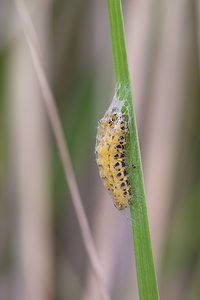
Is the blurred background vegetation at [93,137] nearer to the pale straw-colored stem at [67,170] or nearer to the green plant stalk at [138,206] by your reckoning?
the pale straw-colored stem at [67,170]

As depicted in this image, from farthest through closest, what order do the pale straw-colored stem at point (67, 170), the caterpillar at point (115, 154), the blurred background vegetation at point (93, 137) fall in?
the blurred background vegetation at point (93, 137) → the pale straw-colored stem at point (67, 170) → the caterpillar at point (115, 154)

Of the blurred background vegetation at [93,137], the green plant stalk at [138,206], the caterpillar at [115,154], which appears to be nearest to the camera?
the green plant stalk at [138,206]

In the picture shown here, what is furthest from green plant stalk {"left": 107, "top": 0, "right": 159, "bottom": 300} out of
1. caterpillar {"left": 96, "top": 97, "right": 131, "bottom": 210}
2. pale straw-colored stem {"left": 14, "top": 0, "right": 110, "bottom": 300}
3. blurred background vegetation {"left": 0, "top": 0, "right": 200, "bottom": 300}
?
blurred background vegetation {"left": 0, "top": 0, "right": 200, "bottom": 300}

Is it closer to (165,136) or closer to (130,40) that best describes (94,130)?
(165,136)

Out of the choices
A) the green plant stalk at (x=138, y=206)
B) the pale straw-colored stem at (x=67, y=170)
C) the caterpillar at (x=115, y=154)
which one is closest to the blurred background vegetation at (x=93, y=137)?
the pale straw-colored stem at (x=67, y=170)

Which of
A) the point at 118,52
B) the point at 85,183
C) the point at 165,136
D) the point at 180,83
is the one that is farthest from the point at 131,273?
the point at 118,52

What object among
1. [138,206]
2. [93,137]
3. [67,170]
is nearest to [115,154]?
[138,206]

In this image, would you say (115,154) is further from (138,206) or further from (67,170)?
(67,170)

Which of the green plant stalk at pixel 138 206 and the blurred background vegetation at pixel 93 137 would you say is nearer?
the green plant stalk at pixel 138 206
